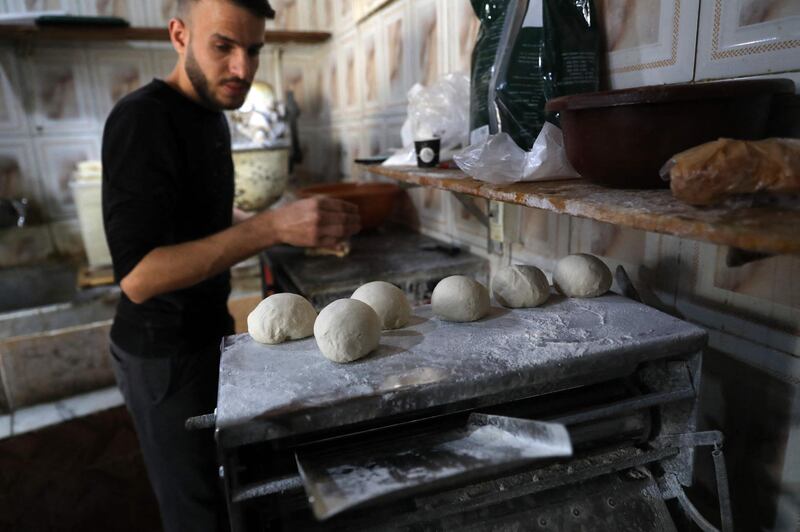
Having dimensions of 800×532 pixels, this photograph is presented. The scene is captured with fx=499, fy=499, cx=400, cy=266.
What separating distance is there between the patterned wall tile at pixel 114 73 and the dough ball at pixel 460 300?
2.94 metres

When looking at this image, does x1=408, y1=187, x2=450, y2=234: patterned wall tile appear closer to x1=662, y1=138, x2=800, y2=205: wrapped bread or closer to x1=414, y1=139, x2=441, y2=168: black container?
x1=414, y1=139, x2=441, y2=168: black container

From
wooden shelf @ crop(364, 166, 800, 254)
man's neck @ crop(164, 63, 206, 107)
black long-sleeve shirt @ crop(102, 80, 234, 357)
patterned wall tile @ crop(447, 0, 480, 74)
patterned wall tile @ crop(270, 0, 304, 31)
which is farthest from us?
patterned wall tile @ crop(270, 0, 304, 31)

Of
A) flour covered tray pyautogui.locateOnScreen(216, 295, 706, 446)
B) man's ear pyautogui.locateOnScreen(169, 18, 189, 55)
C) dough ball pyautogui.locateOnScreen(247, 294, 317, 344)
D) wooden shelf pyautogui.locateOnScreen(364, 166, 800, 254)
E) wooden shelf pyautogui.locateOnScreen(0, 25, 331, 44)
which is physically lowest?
flour covered tray pyautogui.locateOnScreen(216, 295, 706, 446)

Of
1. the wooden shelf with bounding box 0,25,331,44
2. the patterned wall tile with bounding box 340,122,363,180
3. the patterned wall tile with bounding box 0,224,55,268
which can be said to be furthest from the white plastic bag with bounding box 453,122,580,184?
the patterned wall tile with bounding box 0,224,55,268

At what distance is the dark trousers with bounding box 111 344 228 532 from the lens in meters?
1.42

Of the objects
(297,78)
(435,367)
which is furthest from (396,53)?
(435,367)

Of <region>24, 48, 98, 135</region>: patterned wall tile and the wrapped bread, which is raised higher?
<region>24, 48, 98, 135</region>: patterned wall tile

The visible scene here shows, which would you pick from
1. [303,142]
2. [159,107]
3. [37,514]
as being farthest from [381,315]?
[303,142]

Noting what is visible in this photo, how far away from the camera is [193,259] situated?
130 cm

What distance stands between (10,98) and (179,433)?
103 inches

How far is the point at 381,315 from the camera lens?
96 cm

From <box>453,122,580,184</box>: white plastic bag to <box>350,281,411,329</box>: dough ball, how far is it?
297 mm

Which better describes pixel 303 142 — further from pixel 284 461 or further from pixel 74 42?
pixel 284 461

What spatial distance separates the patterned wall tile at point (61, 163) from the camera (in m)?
3.02
